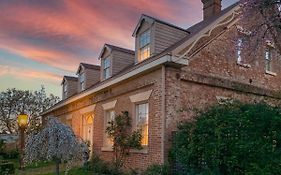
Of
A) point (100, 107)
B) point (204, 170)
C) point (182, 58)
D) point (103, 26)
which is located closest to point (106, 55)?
point (103, 26)

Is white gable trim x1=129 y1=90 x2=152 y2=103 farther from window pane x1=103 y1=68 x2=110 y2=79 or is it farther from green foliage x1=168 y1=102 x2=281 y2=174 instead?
window pane x1=103 y1=68 x2=110 y2=79

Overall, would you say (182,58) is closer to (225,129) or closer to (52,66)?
(225,129)

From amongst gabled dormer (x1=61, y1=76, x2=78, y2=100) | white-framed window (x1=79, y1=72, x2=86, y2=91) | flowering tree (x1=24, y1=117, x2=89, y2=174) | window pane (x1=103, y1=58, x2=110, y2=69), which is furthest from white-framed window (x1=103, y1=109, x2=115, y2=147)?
gabled dormer (x1=61, y1=76, x2=78, y2=100)

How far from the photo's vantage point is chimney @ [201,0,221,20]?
18766 mm

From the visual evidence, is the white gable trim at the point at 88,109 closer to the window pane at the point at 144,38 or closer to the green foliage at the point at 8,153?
the window pane at the point at 144,38

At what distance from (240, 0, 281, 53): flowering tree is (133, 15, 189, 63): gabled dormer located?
3.19 m

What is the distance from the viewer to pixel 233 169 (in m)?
10.2

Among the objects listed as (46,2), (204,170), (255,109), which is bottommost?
(204,170)

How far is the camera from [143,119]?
1446 cm

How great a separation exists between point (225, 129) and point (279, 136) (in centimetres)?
153

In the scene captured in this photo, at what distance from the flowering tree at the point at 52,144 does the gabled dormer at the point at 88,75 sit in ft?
41.3

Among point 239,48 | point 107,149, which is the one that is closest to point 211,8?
point 239,48

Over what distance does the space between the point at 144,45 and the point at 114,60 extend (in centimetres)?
331

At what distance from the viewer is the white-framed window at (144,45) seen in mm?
15734
